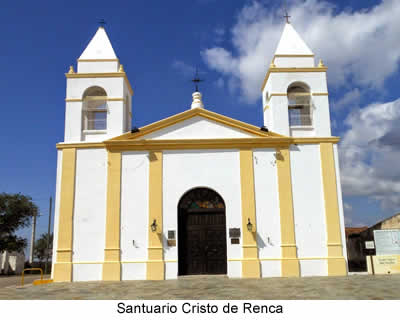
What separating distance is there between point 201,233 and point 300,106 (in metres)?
6.79

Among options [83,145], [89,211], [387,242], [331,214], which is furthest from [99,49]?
[387,242]

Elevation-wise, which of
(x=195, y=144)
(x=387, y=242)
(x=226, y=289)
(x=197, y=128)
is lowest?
(x=226, y=289)

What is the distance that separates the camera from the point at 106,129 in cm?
1670

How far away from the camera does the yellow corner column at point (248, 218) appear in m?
15.0

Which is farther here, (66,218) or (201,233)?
(201,233)

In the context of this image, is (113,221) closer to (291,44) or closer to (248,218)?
(248,218)

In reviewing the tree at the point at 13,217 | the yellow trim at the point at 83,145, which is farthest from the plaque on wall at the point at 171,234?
the tree at the point at 13,217

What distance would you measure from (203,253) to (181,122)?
521 centimetres

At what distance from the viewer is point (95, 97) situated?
17016 mm

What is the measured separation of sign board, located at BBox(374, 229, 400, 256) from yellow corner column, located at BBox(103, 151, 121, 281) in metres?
9.95

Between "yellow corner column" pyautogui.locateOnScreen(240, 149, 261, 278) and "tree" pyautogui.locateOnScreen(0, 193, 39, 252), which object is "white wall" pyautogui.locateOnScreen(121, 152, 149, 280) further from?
"tree" pyautogui.locateOnScreen(0, 193, 39, 252)

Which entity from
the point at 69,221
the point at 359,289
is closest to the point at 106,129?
the point at 69,221

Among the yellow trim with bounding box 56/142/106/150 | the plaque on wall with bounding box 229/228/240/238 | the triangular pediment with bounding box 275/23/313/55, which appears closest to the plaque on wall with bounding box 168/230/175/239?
the plaque on wall with bounding box 229/228/240/238

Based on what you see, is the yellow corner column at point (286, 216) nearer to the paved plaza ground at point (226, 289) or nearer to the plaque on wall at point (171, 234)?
the paved plaza ground at point (226, 289)
